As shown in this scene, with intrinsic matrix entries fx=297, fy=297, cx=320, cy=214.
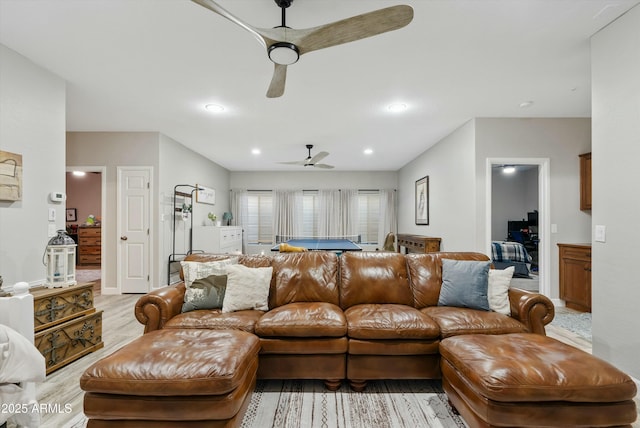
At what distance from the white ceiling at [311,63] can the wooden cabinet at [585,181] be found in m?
0.59

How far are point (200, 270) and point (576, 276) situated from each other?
4.45 m

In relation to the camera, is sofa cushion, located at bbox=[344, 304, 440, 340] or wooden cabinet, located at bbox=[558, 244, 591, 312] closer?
sofa cushion, located at bbox=[344, 304, 440, 340]

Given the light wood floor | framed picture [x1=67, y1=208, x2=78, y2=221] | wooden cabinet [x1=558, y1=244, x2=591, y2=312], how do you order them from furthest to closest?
framed picture [x1=67, y1=208, x2=78, y2=221]
wooden cabinet [x1=558, y1=244, x2=591, y2=312]
the light wood floor

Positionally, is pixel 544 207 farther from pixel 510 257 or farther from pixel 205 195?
pixel 205 195

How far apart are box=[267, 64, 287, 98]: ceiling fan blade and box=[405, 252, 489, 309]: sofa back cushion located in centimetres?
187

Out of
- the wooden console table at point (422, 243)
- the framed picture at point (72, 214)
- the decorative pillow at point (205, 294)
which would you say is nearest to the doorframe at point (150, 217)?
the decorative pillow at point (205, 294)

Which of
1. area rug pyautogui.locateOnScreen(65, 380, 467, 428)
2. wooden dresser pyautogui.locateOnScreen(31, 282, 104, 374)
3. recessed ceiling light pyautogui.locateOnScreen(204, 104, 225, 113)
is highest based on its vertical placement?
recessed ceiling light pyautogui.locateOnScreen(204, 104, 225, 113)

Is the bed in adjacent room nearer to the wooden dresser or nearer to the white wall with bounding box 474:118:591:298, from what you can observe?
the white wall with bounding box 474:118:591:298

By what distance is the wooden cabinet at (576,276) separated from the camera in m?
3.60

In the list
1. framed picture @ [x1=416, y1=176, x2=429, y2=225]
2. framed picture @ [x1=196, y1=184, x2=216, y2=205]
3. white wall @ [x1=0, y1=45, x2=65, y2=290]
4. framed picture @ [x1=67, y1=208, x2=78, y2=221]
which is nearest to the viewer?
white wall @ [x1=0, y1=45, x2=65, y2=290]

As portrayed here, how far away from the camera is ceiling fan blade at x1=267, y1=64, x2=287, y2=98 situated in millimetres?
2088

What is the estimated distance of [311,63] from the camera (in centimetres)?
266

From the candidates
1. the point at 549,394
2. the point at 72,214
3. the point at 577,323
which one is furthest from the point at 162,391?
the point at 72,214

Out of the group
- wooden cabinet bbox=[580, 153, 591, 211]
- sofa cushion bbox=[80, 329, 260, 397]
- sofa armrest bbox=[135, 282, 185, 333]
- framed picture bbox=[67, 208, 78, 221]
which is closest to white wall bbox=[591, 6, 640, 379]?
wooden cabinet bbox=[580, 153, 591, 211]
